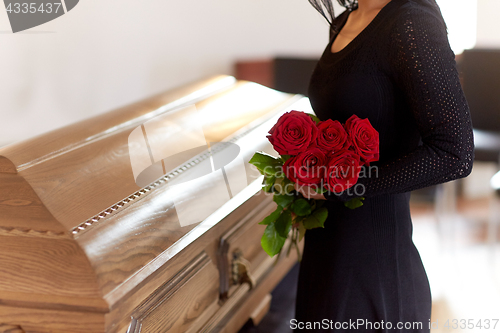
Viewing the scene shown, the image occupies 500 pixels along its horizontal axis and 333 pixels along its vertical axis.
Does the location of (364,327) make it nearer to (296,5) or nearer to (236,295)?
(236,295)

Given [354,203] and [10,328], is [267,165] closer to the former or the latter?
[354,203]

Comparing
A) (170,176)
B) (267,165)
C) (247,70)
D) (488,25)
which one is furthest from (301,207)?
(247,70)

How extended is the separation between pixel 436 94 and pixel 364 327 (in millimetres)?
657

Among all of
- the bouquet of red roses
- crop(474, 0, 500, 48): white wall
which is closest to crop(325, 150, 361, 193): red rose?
the bouquet of red roses

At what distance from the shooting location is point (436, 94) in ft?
2.92

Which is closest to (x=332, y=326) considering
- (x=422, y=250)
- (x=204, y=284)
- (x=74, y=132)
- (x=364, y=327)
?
(x=364, y=327)

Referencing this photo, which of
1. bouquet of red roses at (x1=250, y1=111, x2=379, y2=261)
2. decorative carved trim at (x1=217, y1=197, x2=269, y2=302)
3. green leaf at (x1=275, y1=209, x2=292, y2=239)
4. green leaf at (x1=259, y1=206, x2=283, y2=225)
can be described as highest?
bouquet of red roses at (x1=250, y1=111, x2=379, y2=261)

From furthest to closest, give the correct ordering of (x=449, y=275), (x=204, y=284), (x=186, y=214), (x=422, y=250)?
1. (x=422, y=250)
2. (x=449, y=275)
3. (x=204, y=284)
4. (x=186, y=214)

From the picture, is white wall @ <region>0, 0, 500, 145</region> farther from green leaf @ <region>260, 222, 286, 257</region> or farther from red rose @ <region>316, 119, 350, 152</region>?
red rose @ <region>316, 119, 350, 152</region>

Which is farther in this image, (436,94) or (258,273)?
(258,273)

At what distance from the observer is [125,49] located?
2.90 m

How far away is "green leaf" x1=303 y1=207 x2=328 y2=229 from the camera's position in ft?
3.68

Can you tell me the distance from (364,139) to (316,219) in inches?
11.2

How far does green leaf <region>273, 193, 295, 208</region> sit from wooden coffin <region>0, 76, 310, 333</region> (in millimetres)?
207
